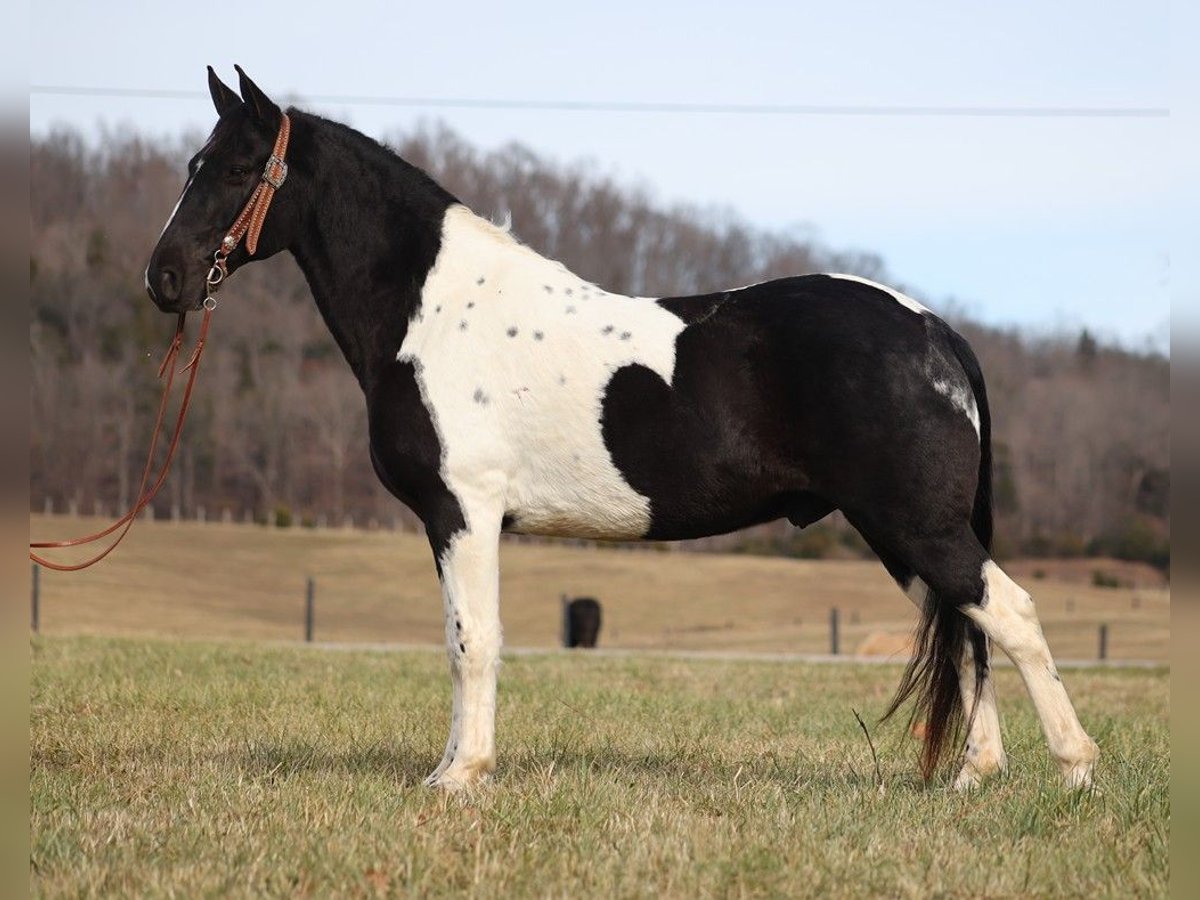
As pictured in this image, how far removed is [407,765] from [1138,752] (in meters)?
4.01

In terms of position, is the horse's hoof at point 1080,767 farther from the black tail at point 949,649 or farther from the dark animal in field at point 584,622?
the dark animal in field at point 584,622

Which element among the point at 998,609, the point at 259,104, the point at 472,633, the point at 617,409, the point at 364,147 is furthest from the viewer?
the point at 364,147

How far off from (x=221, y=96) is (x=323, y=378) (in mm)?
75119

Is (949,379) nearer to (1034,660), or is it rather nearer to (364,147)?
(1034,660)

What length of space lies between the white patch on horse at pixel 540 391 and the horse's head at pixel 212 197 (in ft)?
3.55

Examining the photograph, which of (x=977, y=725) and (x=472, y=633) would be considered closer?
(x=472, y=633)

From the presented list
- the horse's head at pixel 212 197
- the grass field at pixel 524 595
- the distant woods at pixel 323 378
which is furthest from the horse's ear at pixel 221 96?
the distant woods at pixel 323 378

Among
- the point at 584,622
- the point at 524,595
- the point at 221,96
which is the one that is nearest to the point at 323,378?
the point at 524,595

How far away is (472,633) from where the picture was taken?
627 centimetres

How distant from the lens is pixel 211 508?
78500 millimetres

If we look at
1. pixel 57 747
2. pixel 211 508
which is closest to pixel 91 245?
pixel 211 508

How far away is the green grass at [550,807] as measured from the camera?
455 centimetres

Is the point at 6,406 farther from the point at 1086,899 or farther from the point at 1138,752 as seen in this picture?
the point at 1138,752

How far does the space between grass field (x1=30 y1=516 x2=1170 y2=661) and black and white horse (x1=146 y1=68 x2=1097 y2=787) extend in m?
28.0
